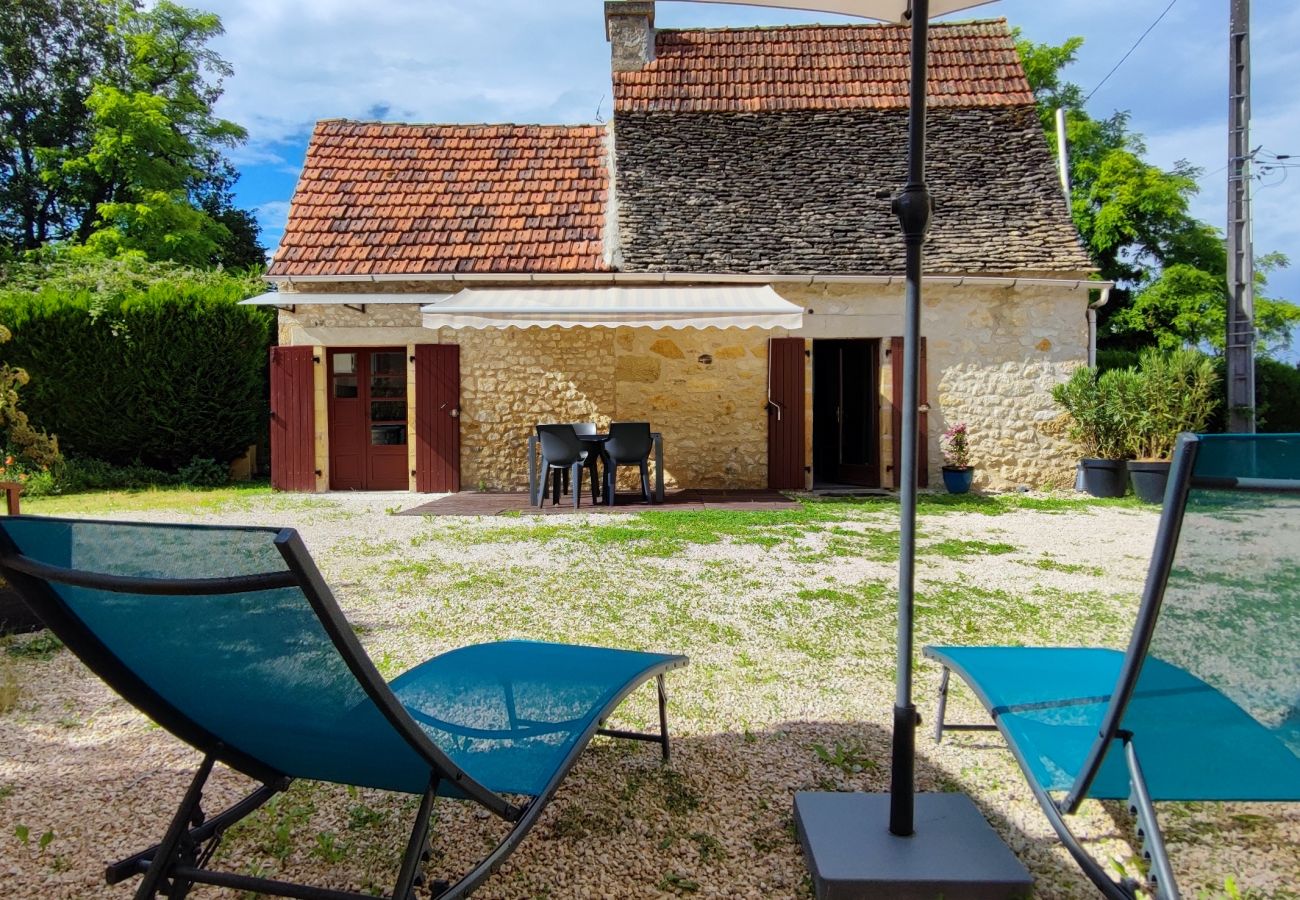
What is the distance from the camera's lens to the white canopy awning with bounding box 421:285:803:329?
29.5 feet

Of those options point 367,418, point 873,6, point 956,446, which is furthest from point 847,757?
point 367,418

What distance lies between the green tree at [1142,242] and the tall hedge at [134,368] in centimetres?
2064

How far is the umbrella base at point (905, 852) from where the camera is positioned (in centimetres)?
184

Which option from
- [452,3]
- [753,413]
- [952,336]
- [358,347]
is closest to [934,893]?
[452,3]

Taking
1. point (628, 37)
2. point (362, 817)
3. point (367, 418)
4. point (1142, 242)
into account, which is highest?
point (628, 37)

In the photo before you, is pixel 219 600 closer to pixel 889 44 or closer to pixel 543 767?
pixel 543 767

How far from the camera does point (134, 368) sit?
39.2 feet

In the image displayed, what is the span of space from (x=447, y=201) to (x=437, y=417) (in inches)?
147

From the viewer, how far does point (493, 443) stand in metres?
11.1

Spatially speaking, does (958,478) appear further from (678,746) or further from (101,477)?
(101,477)

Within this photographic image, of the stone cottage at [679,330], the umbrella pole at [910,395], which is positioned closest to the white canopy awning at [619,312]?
the stone cottage at [679,330]

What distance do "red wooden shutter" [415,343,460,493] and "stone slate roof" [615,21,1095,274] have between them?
3.08m

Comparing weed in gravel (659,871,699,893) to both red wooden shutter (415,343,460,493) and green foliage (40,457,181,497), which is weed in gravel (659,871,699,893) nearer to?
red wooden shutter (415,343,460,493)

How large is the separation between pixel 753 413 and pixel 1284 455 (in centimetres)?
978
